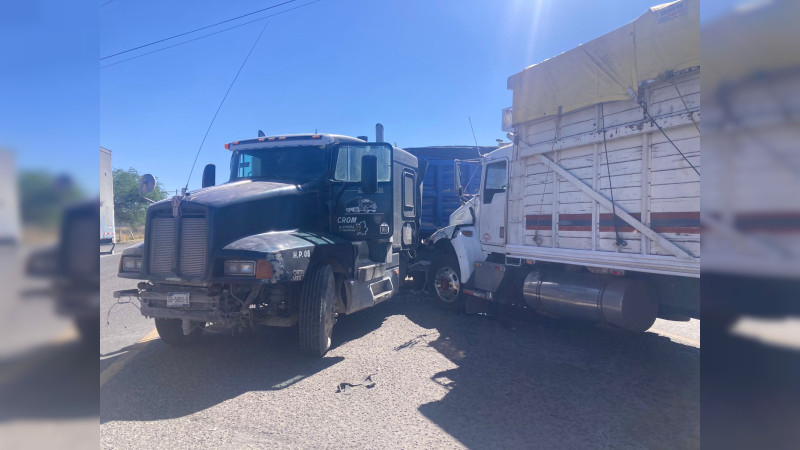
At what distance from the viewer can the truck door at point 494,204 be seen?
684 cm

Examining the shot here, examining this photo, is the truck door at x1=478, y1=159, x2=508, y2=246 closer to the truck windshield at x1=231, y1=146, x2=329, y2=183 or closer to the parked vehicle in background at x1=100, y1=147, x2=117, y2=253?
the truck windshield at x1=231, y1=146, x2=329, y2=183

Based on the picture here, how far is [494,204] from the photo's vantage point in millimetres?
7055

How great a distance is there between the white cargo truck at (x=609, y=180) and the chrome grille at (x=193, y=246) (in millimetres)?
4305

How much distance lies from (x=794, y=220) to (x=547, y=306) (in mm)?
4764

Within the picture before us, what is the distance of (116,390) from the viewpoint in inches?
161

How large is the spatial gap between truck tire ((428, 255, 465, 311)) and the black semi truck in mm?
1078

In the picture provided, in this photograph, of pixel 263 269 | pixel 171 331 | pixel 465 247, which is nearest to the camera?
pixel 263 269

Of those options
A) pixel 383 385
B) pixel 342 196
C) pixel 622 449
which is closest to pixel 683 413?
pixel 622 449

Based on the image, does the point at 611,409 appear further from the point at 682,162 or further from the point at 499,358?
the point at 682,162

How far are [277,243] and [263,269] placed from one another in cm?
40

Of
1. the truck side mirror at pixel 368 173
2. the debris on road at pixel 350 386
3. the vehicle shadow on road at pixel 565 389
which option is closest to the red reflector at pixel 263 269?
the debris on road at pixel 350 386

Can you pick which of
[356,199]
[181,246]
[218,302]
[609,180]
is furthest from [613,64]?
[181,246]

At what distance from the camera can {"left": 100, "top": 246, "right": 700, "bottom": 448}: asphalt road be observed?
3291 millimetres

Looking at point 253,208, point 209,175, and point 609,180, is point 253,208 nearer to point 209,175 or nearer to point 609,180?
point 209,175
